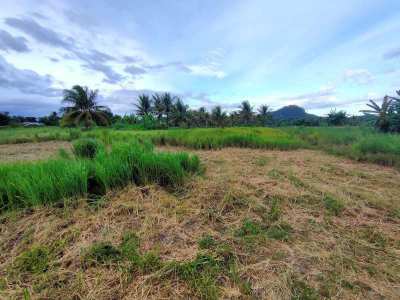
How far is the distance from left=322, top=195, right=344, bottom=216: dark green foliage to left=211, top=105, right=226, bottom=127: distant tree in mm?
30483

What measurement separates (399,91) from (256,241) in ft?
22.6

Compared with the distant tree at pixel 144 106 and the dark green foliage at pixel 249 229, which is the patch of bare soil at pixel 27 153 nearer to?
the dark green foliage at pixel 249 229

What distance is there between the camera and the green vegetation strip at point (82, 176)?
6.44 ft

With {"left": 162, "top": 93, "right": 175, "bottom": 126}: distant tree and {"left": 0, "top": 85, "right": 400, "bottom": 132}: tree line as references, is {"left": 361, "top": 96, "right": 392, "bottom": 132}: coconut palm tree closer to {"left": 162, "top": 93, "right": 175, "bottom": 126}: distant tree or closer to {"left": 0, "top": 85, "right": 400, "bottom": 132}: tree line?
{"left": 0, "top": 85, "right": 400, "bottom": 132}: tree line

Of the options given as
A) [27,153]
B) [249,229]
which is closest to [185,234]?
[249,229]

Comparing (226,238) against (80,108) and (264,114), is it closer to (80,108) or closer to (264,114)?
(80,108)

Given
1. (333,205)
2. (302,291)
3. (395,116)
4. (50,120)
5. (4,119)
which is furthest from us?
(50,120)

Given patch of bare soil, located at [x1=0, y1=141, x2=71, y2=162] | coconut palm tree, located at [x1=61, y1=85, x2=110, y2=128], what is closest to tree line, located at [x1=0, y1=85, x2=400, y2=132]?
coconut palm tree, located at [x1=61, y1=85, x2=110, y2=128]

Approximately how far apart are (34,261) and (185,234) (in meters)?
1.14

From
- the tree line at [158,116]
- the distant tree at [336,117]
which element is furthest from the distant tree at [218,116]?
the distant tree at [336,117]

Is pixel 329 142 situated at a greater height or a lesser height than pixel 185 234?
greater

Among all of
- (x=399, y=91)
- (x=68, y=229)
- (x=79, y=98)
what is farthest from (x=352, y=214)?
(x=79, y=98)

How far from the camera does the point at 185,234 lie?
1699 millimetres

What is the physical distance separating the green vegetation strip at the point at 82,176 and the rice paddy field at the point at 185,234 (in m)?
0.01
